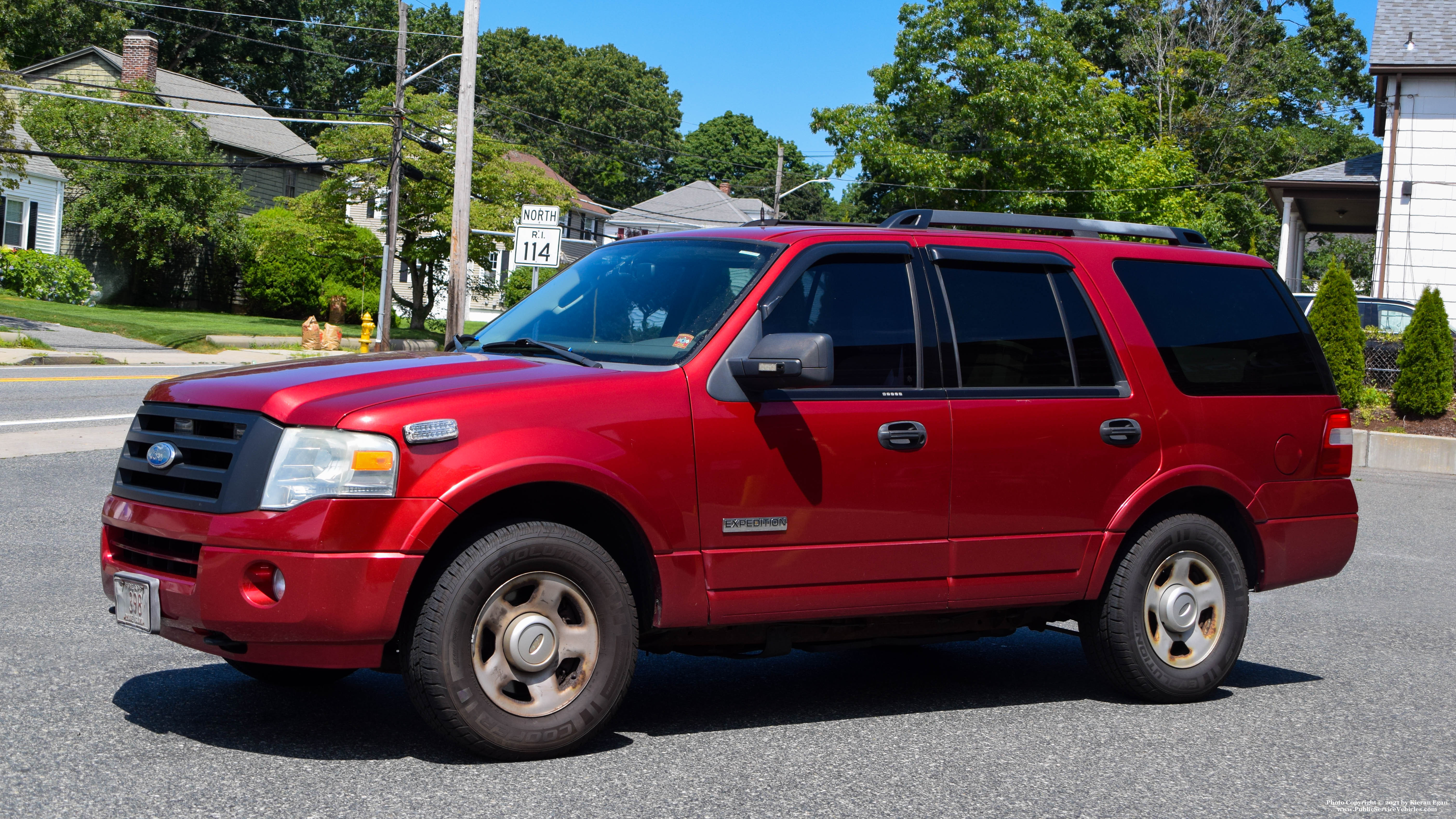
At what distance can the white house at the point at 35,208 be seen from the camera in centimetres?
3962

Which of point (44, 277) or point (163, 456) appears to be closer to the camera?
point (163, 456)

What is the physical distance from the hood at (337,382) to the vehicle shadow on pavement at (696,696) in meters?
1.17

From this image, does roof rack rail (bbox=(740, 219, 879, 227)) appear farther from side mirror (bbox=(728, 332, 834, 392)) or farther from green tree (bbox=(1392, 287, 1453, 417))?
green tree (bbox=(1392, 287, 1453, 417))

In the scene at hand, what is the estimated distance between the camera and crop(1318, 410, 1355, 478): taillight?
635 centimetres

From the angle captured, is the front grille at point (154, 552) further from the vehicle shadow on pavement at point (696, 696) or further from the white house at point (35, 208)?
the white house at point (35, 208)

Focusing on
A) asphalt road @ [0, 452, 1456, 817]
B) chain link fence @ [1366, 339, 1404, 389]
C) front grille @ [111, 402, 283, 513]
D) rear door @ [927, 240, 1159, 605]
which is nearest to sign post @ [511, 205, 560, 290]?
chain link fence @ [1366, 339, 1404, 389]

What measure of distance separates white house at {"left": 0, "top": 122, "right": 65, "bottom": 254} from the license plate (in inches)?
1532

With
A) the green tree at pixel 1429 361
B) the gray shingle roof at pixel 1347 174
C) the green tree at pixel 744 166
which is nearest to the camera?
the green tree at pixel 1429 361

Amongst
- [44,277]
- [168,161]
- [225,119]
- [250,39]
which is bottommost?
[44,277]

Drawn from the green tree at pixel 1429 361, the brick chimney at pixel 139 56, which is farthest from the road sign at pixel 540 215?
the brick chimney at pixel 139 56

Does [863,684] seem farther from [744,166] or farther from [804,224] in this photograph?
[744,166]

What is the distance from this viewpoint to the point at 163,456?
14.7ft

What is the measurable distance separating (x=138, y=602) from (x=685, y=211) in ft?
251

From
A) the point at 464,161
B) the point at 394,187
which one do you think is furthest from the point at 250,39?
the point at 464,161
